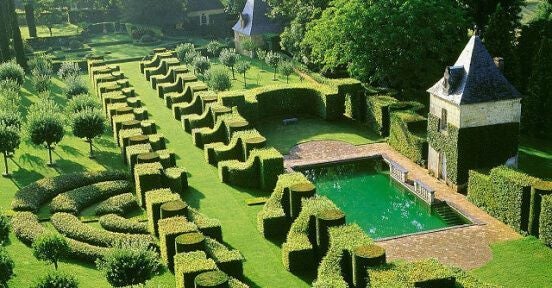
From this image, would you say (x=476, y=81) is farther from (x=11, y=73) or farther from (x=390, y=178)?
(x=11, y=73)

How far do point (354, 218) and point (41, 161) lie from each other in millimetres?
24043

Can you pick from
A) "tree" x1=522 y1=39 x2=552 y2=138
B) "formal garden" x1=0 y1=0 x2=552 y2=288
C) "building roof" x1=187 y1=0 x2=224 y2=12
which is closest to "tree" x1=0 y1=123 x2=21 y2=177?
"formal garden" x1=0 y1=0 x2=552 y2=288

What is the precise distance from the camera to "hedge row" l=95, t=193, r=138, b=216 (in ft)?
127

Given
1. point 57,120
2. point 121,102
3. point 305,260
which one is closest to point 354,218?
point 305,260

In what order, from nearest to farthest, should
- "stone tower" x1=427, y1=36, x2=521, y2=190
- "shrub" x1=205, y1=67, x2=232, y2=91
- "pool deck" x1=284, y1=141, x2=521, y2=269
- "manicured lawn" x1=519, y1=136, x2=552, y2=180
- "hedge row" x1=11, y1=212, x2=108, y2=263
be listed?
"hedge row" x1=11, y1=212, x2=108, y2=263
"pool deck" x1=284, y1=141, x2=521, y2=269
"stone tower" x1=427, y1=36, x2=521, y2=190
"manicured lawn" x1=519, y1=136, x2=552, y2=180
"shrub" x1=205, y1=67, x2=232, y2=91

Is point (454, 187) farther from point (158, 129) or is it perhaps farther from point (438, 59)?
point (158, 129)

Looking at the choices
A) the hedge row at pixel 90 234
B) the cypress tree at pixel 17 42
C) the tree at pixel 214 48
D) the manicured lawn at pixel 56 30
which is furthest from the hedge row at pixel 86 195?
the manicured lawn at pixel 56 30

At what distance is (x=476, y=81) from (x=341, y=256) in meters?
16.7

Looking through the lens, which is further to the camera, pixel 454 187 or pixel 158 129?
pixel 158 129

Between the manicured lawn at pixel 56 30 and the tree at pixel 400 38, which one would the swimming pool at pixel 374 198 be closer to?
the tree at pixel 400 38

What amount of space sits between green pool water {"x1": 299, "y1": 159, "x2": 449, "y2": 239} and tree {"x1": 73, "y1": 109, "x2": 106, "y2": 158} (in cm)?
1522

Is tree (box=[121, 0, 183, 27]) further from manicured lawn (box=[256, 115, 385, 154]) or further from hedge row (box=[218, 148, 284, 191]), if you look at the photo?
hedge row (box=[218, 148, 284, 191])

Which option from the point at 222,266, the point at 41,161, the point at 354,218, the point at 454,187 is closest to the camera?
the point at 222,266

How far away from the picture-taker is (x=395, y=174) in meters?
44.7
